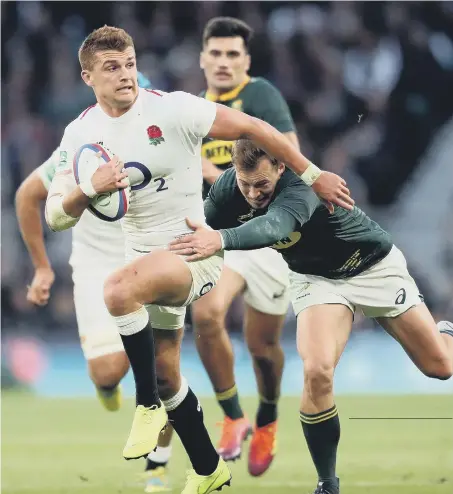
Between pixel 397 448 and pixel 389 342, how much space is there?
4.47 m

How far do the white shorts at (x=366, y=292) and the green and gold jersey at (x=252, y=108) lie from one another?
1.49 m

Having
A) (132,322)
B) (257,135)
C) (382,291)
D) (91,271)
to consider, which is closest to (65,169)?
(132,322)

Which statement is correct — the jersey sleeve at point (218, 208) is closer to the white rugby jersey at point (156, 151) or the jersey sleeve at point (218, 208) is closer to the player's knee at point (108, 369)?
the white rugby jersey at point (156, 151)

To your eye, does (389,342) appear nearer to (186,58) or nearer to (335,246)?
(186,58)

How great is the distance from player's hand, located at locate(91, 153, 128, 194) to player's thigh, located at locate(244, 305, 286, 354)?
254cm

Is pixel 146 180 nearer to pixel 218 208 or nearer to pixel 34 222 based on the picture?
pixel 218 208

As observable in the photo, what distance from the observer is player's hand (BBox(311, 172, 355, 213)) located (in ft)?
18.4

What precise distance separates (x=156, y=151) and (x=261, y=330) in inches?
95.3

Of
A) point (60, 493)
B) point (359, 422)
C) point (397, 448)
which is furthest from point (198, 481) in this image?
point (359, 422)

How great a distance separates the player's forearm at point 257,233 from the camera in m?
5.35

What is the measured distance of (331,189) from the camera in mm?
5605

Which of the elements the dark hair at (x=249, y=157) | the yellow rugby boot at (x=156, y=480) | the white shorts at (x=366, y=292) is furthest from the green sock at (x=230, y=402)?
the dark hair at (x=249, y=157)

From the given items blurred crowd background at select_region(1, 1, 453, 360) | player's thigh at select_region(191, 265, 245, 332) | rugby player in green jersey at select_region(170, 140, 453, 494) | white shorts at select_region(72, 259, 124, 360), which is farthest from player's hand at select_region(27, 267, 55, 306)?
blurred crowd background at select_region(1, 1, 453, 360)

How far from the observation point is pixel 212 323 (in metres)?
7.14
